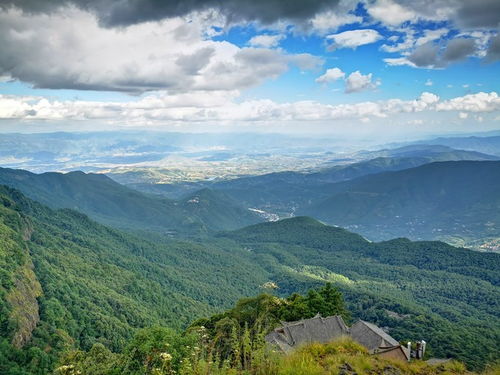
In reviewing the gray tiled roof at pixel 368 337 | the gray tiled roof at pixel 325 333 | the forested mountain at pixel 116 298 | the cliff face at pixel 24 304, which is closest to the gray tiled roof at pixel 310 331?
the gray tiled roof at pixel 325 333

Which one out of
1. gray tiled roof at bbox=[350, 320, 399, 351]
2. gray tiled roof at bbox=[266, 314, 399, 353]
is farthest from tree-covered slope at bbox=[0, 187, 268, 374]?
gray tiled roof at bbox=[350, 320, 399, 351]

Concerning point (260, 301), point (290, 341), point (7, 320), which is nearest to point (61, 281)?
point (7, 320)

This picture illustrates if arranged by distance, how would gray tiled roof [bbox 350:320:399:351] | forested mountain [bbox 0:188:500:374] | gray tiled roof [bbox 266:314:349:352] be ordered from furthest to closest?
1. forested mountain [bbox 0:188:500:374]
2. gray tiled roof [bbox 350:320:399:351]
3. gray tiled roof [bbox 266:314:349:352]

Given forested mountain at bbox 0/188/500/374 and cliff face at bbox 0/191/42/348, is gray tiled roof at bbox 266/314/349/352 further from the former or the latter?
cliff face at bbox 0/191/42/348

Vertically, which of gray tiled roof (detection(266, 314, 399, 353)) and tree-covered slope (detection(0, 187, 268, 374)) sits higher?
Answer: gray tiled roof (detection(266, 314, 399, 353))

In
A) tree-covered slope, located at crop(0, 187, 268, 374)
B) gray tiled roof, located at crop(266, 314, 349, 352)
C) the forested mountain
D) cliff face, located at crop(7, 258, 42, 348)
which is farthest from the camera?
the forested mountain

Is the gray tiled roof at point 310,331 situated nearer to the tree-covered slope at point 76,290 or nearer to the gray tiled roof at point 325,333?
the gray tiled roof at point 325,333

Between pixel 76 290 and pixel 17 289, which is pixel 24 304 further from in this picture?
pixel 76 290

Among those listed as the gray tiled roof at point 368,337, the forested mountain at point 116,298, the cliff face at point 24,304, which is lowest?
the forested mountain at point 116,298

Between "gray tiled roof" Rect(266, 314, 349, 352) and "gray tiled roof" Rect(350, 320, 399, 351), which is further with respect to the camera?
"gray tiled roof" Rect(350, 320, 399, 351)
